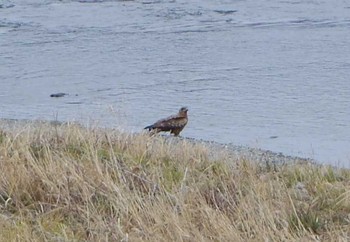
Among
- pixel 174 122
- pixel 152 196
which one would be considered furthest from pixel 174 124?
pixel 152 196

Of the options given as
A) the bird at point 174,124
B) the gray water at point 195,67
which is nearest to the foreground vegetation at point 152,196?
the gray water at point 195,67

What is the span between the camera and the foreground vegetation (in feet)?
16.8

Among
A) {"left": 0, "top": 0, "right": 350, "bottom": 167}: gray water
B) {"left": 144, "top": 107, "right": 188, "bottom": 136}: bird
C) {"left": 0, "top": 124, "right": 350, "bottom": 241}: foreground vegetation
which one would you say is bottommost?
{"left": 0, "top": 0, "right": 350, "bottom": 167}: gray water

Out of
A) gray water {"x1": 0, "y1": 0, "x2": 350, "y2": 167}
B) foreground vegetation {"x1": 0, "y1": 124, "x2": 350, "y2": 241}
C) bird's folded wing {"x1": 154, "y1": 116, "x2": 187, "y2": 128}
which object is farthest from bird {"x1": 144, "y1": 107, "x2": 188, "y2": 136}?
foreground vegetation {"x1": 0, "y1": 124, "x2": 350, "y2": 241}

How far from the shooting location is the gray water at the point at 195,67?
13898 millimetres

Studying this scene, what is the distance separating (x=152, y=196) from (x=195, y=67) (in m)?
13.5

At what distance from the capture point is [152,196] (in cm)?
575

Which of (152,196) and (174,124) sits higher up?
(152,196)

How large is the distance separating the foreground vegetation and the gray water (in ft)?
7.78

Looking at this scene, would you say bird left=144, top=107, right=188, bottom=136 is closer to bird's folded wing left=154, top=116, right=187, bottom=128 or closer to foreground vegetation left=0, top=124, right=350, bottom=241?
bird's folded wing left=154, top=116, right=187, bottom=128

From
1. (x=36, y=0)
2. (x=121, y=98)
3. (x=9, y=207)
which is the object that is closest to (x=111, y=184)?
(x=9, y=207)

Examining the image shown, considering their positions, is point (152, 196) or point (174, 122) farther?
point (174, 122)

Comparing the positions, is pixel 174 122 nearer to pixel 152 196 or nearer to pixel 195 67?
pixel 152 196

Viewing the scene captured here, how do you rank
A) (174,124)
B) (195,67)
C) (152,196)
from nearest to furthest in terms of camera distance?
(152,196) < (174,124) < (195,67)
